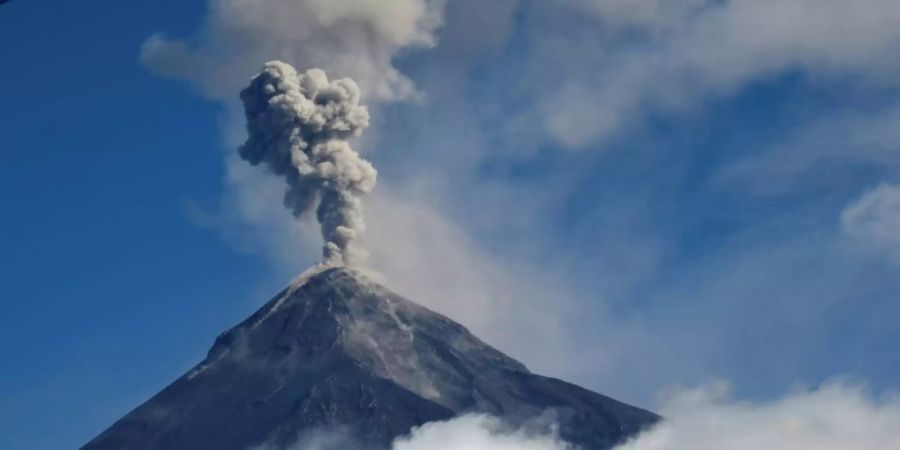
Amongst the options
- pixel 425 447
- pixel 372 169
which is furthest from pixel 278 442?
pixel 372 169

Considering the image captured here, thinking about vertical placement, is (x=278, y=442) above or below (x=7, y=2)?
above

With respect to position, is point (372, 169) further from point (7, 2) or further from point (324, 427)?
point (7, 2)

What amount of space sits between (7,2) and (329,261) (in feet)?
498

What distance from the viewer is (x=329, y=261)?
653ft

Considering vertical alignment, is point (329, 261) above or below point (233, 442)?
above

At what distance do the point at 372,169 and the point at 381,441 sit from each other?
118 feet

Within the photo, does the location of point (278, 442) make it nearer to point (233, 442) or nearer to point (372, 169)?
point (233, 442)

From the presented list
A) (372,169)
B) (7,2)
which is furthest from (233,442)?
(7,2)

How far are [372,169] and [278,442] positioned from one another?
3736cm

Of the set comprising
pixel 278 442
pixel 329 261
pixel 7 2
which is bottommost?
pixel 7 2

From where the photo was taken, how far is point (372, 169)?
188m

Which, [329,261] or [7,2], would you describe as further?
[329,261]

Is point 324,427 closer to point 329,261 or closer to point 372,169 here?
point 329,261

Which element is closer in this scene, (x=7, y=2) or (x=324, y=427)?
(x=7, y=2)
